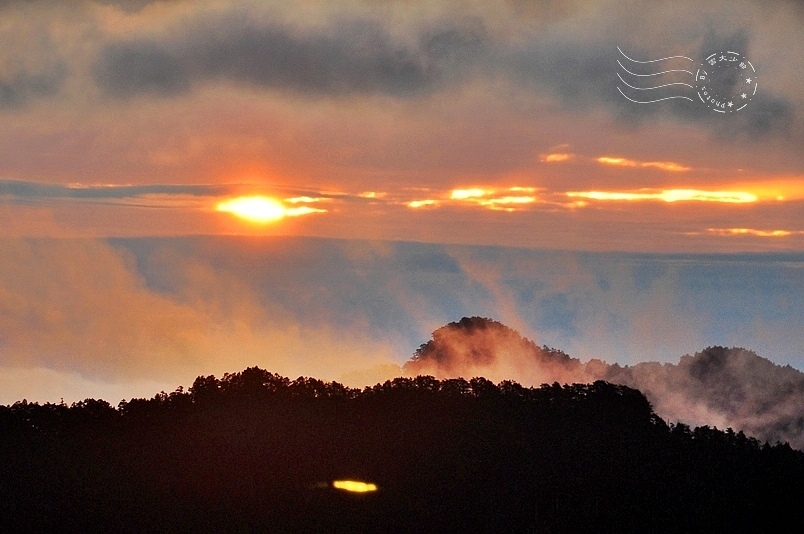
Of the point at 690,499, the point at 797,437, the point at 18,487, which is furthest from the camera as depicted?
the point at 797,437

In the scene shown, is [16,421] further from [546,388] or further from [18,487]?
[546,388]

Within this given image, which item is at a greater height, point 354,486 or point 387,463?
point 387,463

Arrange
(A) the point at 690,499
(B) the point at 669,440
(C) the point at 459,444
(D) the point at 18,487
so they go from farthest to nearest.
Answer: (B) the point at 669,440, (C) the point at 459,444, (A) the point at 690,499, (D) the point at 18,487

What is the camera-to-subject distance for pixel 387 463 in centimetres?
5819

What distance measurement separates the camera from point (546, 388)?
70312 millimetres

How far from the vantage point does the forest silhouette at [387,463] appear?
52.5 metres

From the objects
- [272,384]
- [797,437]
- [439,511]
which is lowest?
[439,511]

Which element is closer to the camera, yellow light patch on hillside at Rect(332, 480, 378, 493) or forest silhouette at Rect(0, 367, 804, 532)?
forest silhouette at Rect(0, 367, 804, 532)

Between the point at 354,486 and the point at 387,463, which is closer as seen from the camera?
the point at 354,486

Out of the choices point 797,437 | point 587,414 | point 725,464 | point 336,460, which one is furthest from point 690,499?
point 797,437

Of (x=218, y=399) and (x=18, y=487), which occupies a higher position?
(x=218, y=399)

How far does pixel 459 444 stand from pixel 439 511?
7816 mm

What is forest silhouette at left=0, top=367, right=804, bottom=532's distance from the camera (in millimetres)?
52469

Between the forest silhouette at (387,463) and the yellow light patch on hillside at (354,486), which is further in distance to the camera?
the yellow light patch on hillside at (354,486)
